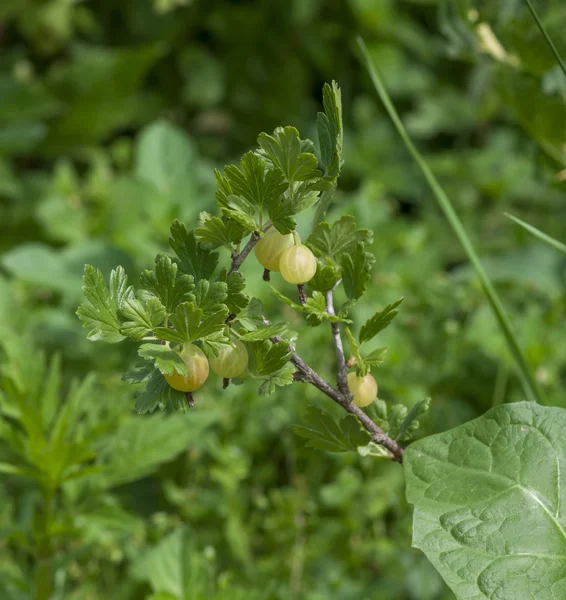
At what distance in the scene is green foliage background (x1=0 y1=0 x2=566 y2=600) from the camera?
3.78 ft

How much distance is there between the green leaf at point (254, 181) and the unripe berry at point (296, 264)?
0.05m

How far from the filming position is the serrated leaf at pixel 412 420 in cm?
67

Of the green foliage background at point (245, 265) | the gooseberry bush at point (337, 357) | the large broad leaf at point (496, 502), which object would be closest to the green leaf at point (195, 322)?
the gooseberry bush at point (337, 357)

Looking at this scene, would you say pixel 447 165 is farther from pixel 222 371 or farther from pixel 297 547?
pixel 222 371

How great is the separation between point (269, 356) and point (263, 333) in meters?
0.02

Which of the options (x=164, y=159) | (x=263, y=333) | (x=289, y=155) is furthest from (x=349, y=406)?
(x=164, y=159)

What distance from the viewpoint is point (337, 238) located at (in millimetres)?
666

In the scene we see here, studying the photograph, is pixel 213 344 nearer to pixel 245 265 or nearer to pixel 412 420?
pixel 412 420

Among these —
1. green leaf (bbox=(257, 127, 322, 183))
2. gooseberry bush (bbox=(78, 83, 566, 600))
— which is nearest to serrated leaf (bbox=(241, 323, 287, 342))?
gooseberry bush (bbox=(78, 83, 566, 600))

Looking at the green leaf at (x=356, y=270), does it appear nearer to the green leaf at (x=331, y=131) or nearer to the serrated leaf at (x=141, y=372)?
the green leaf at (x=331, y=131)

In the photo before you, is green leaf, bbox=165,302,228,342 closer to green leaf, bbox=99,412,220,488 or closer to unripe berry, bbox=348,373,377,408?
unripe berry, bbox=348,373,377,408

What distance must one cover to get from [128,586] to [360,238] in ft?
2.60

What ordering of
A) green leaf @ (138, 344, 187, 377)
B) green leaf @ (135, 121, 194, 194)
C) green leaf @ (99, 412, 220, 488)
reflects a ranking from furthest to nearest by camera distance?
1. green leaf @ (135, 121, 194, 194)
2. green leaf @ (99, 412, 220, 488)
3. green leaf @ (138, 344, 187, 377)

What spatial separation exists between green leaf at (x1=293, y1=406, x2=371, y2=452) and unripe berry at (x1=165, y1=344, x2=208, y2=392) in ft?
0.37
